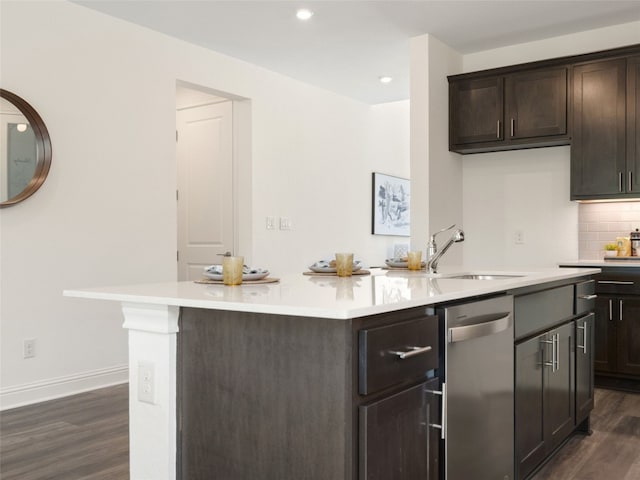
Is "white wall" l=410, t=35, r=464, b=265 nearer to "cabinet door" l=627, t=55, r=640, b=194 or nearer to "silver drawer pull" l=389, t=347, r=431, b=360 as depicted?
"cabinet door" l=627, t=55, r=640, b=194

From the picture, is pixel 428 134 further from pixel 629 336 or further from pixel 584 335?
pixel 584 335

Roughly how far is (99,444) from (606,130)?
12.6 ft

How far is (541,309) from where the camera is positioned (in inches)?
97.9

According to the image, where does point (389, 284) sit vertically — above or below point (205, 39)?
below

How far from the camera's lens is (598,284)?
414 centimetres

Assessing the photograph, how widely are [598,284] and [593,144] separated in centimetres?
102

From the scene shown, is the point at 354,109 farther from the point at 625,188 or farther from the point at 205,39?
the point at 625,188

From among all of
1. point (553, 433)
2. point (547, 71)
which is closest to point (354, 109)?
point (547, 71)

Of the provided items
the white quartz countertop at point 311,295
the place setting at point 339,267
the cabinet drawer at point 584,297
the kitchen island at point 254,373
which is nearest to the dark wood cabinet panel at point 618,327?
the cabinet drawer at point 584,297

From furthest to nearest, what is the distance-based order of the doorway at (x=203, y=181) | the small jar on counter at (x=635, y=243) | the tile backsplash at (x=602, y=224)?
1. the doorway at (x=203, y=181)
2. the tile backsplash at (x=602, y=224)
3. the small jar on counter at (x=635, y=243)

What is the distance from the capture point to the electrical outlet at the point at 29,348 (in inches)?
144

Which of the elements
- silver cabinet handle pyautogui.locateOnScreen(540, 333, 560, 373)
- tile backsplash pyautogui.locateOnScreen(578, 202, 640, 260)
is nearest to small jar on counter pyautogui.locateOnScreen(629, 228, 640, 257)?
tile backsplash pyautogui.locateOnScreen(578, 202, 640, 260)

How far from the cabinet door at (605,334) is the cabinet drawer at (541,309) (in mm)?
1421

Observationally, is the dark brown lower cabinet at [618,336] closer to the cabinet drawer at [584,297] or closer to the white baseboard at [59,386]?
the cabinet drawer at [584,297]
